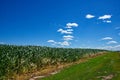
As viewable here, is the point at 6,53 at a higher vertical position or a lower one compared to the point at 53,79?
higher

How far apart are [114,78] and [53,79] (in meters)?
6.65

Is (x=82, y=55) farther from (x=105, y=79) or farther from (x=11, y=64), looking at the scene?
(x=105, y=79)

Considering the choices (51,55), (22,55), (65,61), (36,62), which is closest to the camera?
(22,55)

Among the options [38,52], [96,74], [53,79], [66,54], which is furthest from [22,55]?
[66,54]

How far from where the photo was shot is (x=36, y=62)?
40.2 metres

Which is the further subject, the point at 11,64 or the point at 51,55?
the point at 51,55

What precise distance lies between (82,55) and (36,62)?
98.8 feet

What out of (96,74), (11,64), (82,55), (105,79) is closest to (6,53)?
(11,64)

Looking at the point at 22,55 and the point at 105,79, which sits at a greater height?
the point at 22,55

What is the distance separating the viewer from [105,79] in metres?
24.4

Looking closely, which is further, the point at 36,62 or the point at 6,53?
the point at 36,62

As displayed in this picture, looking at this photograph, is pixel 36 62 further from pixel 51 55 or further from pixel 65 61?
pixel 65 61

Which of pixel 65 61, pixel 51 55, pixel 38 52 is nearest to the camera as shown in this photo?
pixel 38 52

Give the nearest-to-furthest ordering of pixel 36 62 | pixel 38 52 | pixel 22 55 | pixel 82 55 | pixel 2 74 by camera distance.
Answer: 1. pixel 2 74
2. pixel 22 55
3. pixel 36 62
4. pixel 38 52
5. pixel 82 55
